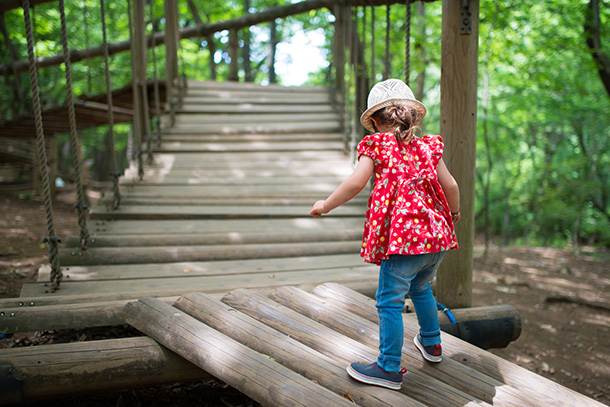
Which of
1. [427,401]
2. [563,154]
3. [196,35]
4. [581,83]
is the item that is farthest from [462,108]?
[563,154]

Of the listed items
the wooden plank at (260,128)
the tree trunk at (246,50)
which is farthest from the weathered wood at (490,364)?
the tree trunk at (246,50)

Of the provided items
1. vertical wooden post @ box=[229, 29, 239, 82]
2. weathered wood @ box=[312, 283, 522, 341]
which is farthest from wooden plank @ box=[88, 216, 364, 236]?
vertical wooden post @ box=[229, 29, 239, 82]

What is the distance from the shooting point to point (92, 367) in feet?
6.32

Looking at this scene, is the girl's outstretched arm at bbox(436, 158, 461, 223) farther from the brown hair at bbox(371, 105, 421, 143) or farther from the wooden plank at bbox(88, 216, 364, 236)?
the wooden plank at bbox(88, 216, 364, 236)

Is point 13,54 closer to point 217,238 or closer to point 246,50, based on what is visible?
point 217,238

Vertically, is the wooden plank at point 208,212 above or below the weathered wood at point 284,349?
above

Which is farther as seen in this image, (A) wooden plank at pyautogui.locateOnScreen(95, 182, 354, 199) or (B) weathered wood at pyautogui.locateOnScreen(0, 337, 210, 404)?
(A) wooden plank at pyautogui.locateOnScreen(95, 182, 354, 199)

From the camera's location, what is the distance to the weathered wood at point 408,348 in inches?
71.1

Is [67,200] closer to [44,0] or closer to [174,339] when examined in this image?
[44,0]

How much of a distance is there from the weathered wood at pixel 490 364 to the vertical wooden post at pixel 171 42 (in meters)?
5.35

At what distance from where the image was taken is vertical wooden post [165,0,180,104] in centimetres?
690

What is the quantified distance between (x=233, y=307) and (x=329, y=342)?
595 millimetres

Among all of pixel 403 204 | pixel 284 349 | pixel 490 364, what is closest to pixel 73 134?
pixel 284 349

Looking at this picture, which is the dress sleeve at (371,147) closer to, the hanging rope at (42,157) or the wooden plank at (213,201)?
the hanging rope at (42,157)
